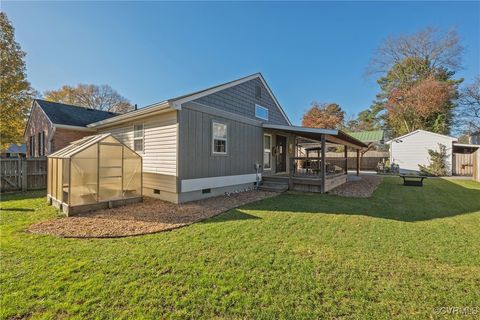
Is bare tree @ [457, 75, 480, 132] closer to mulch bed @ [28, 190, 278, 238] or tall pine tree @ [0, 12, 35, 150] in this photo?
mulch bed @ [28, 190, 278, 238]

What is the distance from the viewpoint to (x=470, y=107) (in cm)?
2447

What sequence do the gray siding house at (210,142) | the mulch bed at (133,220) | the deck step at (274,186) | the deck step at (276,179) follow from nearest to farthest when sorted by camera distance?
the mulch bed at (133,220) < the gray siding house at (210,142) < the deck step at (274,186) < the deck step at (276,179)

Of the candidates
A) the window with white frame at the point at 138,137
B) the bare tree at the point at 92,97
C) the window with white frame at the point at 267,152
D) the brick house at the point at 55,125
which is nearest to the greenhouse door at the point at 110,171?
the window with white frame at the point at 138,137

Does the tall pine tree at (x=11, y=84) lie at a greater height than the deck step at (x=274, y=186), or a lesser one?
greater

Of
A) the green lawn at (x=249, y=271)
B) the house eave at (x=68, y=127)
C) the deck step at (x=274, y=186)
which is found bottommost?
the green lawn at (x=249, y=271)

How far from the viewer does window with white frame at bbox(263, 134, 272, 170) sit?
11.3 m

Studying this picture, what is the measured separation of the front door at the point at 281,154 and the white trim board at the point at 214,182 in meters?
2.60

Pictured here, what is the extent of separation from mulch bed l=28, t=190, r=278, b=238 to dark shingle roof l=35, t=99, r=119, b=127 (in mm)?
9710

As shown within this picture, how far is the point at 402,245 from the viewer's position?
3809 mm

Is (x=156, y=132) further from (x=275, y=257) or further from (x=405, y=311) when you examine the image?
(x=405, y=311)

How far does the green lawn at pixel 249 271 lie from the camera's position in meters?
2.21

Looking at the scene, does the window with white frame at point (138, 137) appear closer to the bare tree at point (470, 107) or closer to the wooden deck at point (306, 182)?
the wooden deck at point (306, 182)

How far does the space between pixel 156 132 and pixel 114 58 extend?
25.8 ft

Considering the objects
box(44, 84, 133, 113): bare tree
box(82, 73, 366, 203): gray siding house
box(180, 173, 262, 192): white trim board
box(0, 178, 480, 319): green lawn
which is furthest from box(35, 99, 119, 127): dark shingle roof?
box(44, 84, 133, 113): bare tree
